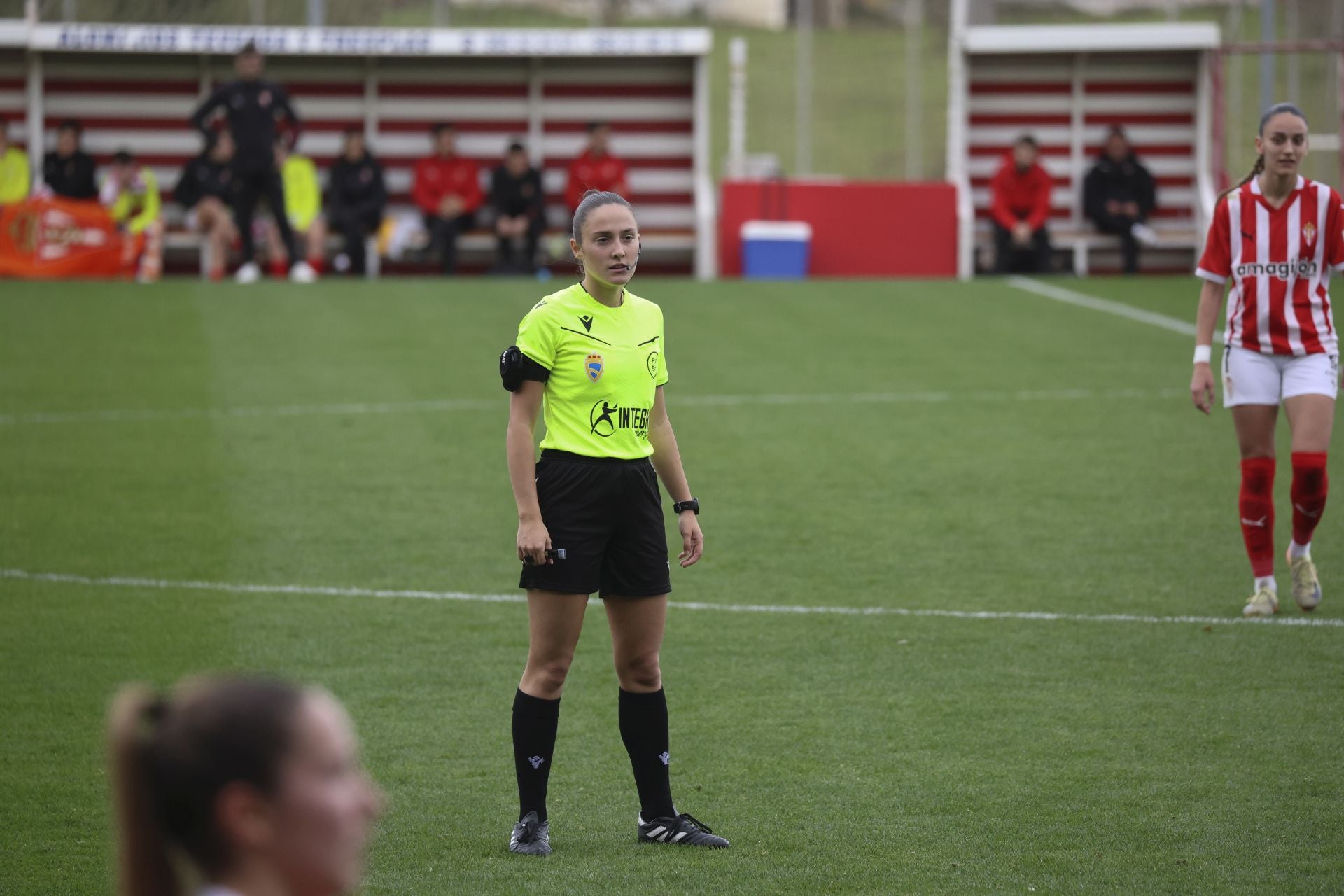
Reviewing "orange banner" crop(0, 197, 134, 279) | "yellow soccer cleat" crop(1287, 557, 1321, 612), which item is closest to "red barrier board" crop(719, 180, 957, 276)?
"orange banner" crop(0, 197, 134, 279)

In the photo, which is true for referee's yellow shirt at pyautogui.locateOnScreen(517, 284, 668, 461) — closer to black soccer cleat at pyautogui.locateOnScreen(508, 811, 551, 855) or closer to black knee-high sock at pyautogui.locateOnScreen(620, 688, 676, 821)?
black knee-high sock at pyautogui.locateOnScreen(620, 688, 676, 821)

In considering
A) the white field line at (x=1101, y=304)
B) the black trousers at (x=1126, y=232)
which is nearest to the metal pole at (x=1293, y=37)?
the black trousers at (x=1126, y=232)

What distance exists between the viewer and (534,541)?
4.83 meters

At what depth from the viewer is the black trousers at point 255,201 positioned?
19.3 metres

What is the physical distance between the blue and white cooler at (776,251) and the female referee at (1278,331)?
13.2 m

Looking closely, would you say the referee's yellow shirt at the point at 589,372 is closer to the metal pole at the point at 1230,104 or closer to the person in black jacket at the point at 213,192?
the person in black jacket at the point at 213,192

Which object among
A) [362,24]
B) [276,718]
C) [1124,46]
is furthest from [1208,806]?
[362,24]

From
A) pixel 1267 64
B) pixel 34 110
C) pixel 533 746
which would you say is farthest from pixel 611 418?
pixel 1267 64

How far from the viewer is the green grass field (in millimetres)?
5145

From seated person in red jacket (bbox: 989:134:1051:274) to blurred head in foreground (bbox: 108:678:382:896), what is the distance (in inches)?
773

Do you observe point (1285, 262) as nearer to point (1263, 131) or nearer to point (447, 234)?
point (1263, 131)

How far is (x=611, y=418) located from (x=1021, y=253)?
1737 cm

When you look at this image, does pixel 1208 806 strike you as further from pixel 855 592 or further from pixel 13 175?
pixel 13 175

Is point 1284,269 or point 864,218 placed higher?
point 864,218
